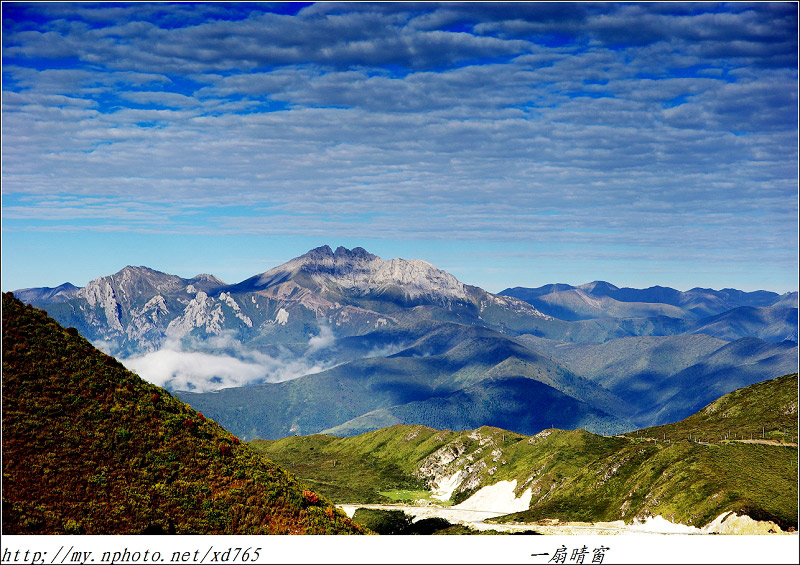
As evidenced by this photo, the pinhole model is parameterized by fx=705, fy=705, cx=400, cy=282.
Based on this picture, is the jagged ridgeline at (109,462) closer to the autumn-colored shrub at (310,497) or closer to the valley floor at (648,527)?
the autumn-colored shrub at (310,497)

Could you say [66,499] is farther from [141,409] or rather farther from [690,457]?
[690,457]

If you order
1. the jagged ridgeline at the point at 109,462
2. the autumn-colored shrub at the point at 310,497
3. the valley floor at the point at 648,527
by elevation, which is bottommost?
the valley floor at the point at 648,527

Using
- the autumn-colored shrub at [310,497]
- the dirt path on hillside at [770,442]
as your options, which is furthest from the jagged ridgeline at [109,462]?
the dirt path on hillside at [770,442]

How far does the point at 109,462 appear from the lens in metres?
60.4

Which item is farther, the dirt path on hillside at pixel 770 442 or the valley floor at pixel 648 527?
the dirt path on hillside at pixel 770 442

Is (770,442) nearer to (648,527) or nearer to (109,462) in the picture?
(648,527)

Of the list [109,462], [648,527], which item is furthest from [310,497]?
[648,527]

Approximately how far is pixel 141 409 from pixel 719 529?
270ft

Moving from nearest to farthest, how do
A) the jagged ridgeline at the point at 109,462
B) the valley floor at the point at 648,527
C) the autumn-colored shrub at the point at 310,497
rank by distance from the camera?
the jagged ridgeline at the point at 109,462
the autumn-colored shrub at the point at 310,497
the valley floor at the point at 648,527

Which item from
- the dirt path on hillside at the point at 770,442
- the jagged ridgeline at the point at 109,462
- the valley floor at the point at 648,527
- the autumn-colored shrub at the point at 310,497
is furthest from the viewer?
the dirt path on hillside at the point at 770,442

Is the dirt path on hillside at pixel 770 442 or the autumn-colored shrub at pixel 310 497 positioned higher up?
the autumn-colored shrub at pixel 310 497

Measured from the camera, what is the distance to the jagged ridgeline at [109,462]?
186ft

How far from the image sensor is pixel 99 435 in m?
61.7

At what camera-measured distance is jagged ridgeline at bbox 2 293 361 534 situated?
56719mm
